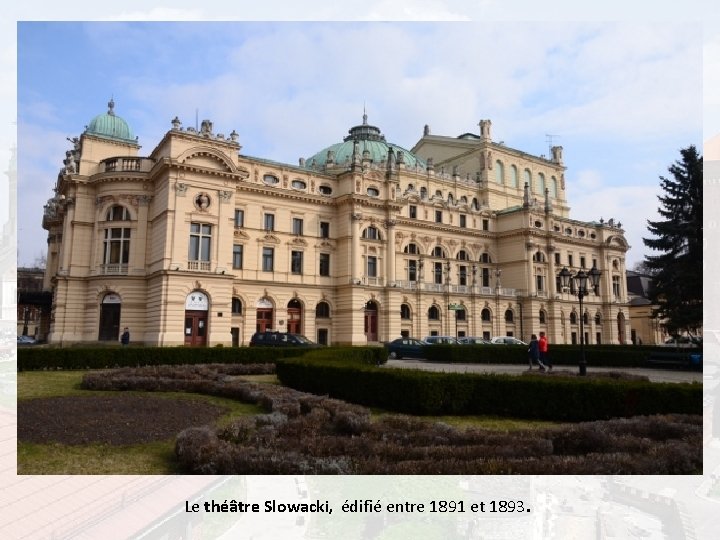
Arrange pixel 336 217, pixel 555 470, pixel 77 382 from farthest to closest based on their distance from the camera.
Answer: pixel 336 217 < pixel 77 382 < pixel 555 470

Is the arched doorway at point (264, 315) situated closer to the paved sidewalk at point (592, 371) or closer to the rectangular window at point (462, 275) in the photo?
the paved sidewalk at point (592, 371)

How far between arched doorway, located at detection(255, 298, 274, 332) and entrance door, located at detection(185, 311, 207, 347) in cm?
639

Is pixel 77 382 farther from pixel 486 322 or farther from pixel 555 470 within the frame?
pixel 486 322

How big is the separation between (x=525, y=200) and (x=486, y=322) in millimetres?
15441

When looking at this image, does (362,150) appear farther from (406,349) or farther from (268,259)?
(406,349)

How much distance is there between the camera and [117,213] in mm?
43188

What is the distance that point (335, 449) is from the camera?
358 inches

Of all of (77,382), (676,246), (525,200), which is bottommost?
(77,382)

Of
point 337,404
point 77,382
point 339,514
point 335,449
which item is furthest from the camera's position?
point 77,382

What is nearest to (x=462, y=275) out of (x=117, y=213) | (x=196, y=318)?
(x=196, y=318)

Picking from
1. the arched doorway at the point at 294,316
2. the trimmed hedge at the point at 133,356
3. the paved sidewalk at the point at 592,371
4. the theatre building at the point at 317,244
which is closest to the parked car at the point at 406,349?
the theatre building at the point at 317,244

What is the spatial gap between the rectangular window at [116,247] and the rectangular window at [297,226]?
570 inches

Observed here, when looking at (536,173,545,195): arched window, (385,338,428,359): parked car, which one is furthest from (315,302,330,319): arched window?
(536,173,545,195): arched window

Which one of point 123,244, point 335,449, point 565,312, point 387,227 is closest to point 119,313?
point 123,244
